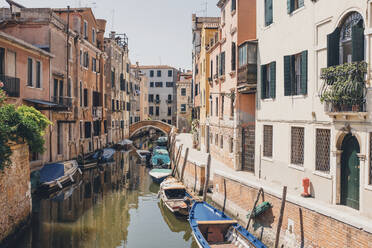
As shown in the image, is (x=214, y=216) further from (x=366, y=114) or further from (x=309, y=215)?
(x=366, y=114)

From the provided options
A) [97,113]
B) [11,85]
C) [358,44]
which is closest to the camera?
[358,44]

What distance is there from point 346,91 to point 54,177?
14.8 meters

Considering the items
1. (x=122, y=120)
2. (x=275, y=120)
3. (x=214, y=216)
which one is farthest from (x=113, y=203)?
(x=122, y=120)

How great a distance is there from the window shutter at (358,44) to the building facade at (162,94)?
5566cm

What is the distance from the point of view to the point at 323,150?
10.8 meters

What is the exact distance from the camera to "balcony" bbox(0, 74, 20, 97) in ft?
51.7

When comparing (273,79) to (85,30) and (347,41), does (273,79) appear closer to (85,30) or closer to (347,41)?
(347,41)

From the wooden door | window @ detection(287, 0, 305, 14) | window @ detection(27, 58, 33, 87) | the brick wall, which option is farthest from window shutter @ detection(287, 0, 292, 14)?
window @ detection(27, 58, 33, 87)

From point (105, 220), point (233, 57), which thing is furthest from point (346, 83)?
point (105, 220)

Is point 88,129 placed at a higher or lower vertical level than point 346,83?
lower

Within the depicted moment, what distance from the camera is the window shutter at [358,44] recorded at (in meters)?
8.98

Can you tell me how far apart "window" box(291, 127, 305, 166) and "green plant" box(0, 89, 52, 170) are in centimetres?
887

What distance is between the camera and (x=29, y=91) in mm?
18453

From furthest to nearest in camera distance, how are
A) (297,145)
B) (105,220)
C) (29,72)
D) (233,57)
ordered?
(29,72), (233,57), (105,220), (297,145)
